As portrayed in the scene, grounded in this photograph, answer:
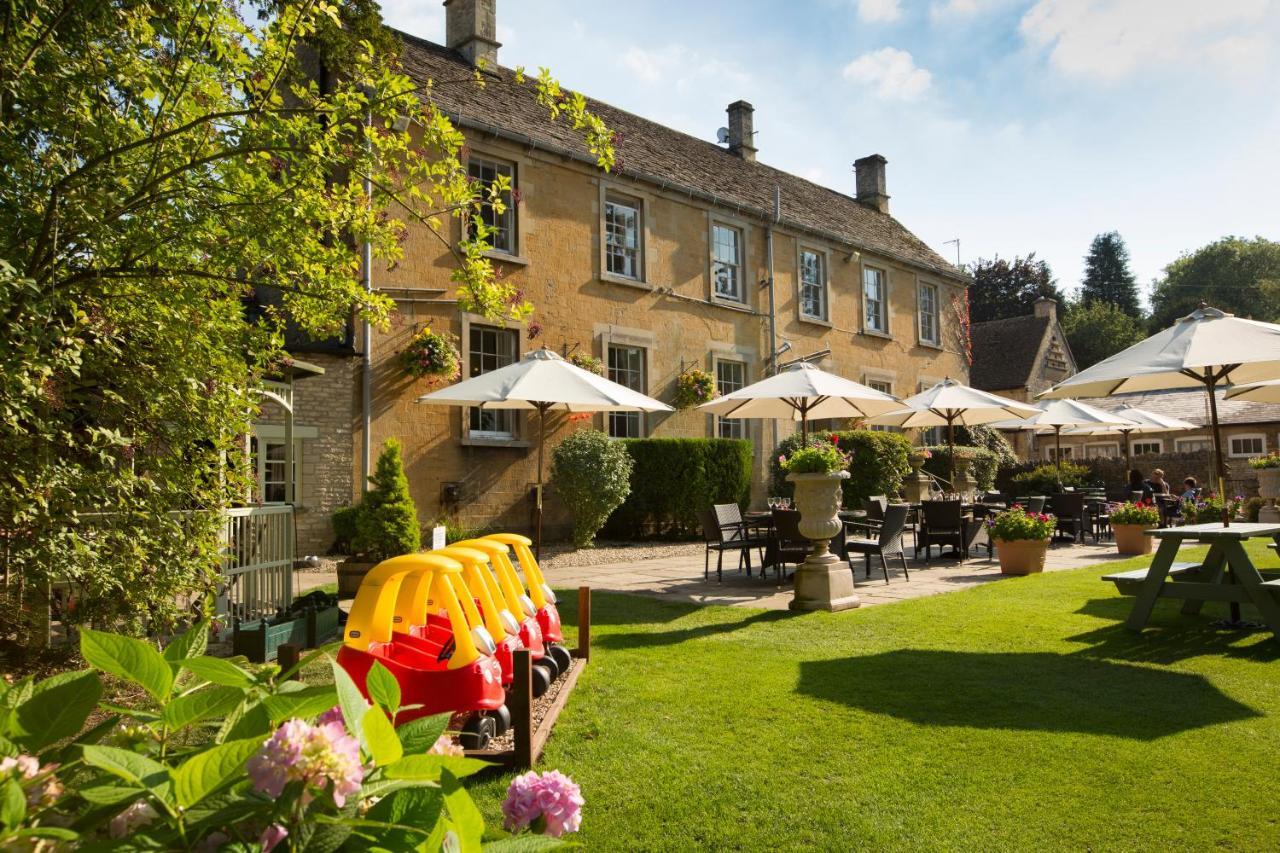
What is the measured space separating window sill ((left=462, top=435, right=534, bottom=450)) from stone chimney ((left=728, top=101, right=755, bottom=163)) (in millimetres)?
10709

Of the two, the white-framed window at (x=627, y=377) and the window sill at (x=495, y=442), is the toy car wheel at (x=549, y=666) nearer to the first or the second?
the window sill at (x=495, y=442)

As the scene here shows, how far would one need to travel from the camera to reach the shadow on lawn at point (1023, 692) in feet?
14.6

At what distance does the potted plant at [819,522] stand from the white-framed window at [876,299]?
14378 mm

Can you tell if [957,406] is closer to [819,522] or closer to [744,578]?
[744,578]

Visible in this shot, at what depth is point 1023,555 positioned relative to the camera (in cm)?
1037

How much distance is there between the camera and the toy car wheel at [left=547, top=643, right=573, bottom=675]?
18.2 feet

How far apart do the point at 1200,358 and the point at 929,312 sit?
708 inches

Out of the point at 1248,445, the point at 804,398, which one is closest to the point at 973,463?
the point at 804,398

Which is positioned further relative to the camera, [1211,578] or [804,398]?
[804,398]

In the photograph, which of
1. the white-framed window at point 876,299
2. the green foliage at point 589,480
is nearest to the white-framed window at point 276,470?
the green foliage at point 589,480

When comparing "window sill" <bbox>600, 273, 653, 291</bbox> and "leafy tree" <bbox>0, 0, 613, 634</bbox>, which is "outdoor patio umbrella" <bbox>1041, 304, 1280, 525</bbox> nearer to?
"leafy tree" <bbox>0, 0, 613, 634</bbox>

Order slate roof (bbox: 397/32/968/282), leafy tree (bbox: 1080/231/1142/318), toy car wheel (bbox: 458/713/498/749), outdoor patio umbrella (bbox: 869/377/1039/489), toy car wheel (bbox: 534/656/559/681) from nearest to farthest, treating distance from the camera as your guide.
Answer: toy car wheel (bbox: 458/713/498/749) → toy car wheel (bbox: 534/656/559/681) → outdoor patio umbrella (bbox: 869/377/1039/489) → slate roof (bbox: 397/32/968/282) → leafy tree (bbox: 1080/231/1142/318)

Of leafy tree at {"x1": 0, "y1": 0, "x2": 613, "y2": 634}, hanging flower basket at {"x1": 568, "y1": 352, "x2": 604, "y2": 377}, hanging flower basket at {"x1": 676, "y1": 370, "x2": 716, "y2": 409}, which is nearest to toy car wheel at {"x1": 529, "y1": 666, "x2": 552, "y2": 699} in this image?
leafy tree at {"x1": 0, "y1": 0, "x2": 613, "y2": 634}

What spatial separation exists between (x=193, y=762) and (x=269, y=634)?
5445 mm
